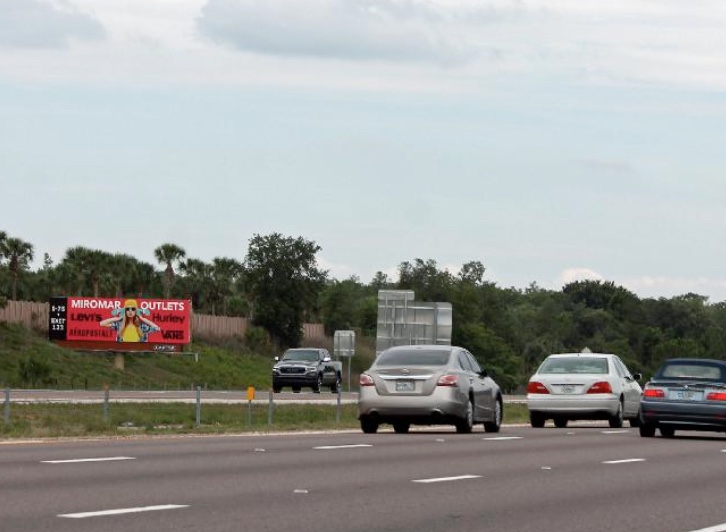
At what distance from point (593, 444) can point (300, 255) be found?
300 ft

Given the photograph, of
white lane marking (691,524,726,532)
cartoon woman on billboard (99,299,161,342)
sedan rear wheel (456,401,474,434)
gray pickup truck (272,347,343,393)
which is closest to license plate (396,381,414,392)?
sedan rear wheel (456,401,474,434)

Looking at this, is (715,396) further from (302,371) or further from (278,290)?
(278,290)

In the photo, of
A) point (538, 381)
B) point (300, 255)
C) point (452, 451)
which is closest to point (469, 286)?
point (300, 255)

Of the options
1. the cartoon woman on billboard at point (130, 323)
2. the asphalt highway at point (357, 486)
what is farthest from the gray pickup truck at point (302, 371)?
the asphalt highway at point (357, 486)

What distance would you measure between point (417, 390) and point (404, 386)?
0.78 feet

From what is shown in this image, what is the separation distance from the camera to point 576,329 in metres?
190

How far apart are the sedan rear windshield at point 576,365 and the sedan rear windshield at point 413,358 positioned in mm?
5648

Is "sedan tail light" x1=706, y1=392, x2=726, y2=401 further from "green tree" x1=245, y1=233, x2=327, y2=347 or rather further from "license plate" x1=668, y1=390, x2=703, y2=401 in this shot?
"green tree" x1=245, y1=233, x2=327, y2=347

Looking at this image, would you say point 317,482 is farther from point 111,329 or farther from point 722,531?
point 111,329

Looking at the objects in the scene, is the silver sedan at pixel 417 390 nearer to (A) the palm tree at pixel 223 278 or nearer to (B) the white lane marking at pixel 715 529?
(B) the white lane marking at pixel 715 529

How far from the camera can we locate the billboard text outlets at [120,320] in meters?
90.4

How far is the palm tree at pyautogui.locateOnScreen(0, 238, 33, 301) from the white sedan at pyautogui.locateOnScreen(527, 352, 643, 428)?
64.2 metres

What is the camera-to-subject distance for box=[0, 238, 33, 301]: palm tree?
96688 mm

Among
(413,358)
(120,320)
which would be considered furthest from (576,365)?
(120,320)
